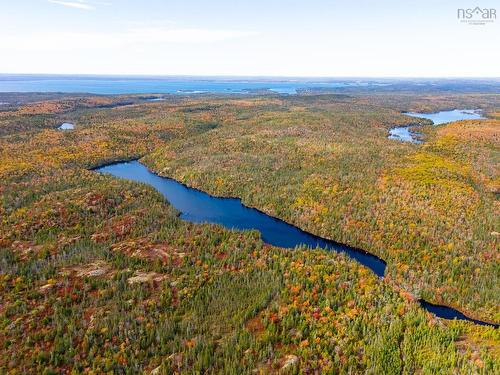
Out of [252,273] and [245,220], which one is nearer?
[252,273]

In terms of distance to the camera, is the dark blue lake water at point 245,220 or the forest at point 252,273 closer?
the forest at point 252,273

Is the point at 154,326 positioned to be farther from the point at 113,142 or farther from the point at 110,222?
the point at 113,142

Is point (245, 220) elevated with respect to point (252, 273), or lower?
elevated

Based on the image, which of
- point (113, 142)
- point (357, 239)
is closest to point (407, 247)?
point (357, 239)

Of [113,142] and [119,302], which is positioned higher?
[113,142]
